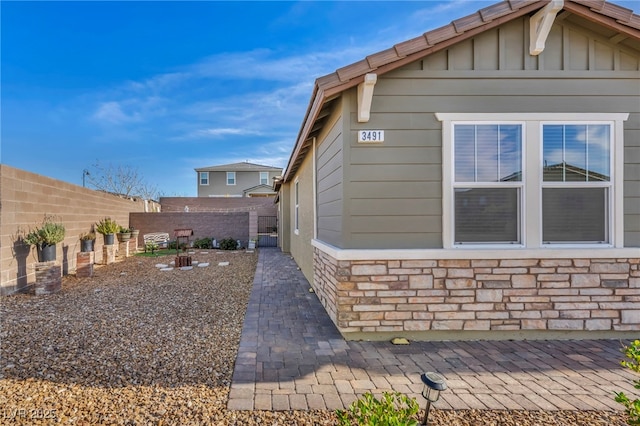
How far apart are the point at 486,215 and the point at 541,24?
230 centimetres

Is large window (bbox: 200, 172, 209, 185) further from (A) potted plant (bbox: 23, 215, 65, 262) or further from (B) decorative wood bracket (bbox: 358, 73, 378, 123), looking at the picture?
(B) decorative wood bracket (bbox: 358, 73, 378, 123)

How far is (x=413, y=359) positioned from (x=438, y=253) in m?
1.22

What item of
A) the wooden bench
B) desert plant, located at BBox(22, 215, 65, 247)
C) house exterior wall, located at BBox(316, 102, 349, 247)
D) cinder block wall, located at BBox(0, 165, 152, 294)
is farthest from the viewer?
the wooden bench

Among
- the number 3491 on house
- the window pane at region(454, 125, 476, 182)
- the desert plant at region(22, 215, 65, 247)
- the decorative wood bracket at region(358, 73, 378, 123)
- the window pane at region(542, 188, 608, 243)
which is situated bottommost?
the desert plant at region(22, 215, 65, 247)

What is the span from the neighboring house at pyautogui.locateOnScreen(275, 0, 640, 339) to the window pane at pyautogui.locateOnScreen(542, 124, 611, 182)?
0.02 m

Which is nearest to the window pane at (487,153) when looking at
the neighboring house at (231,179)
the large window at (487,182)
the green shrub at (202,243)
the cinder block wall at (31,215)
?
the large window at (487,182)

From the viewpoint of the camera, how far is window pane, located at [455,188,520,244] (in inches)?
148

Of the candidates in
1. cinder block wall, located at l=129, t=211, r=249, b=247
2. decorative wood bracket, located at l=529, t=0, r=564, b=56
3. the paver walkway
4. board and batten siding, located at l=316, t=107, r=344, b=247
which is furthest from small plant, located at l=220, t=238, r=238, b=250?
decorative wood bracket, located at l=529, t=0, r=564, b=56

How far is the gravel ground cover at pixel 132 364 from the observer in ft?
7.29

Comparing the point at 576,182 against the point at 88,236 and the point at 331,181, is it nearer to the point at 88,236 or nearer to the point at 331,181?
the point at 331,181

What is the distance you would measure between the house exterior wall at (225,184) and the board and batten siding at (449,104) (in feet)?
91.6

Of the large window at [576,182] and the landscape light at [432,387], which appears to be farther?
the large window at [576,182]

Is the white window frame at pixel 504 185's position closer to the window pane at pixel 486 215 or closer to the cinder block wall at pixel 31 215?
the window pane at pixel 486 215

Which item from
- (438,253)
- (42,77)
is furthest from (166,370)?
(42,77)
